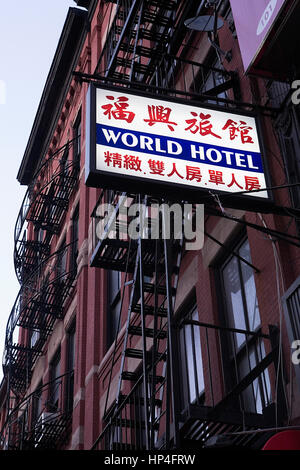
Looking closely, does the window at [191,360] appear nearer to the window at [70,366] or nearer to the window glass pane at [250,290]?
the window glass pane at [250,290]

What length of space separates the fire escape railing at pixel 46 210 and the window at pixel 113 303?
17.5ft

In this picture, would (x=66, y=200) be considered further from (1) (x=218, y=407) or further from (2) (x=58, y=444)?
(1) (x=218, y=407)

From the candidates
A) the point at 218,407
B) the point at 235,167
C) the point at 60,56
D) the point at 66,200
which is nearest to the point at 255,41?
the point at 235,167

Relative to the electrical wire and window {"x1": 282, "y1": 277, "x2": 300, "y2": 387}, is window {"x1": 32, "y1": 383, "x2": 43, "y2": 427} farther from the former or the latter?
window {"x1": 282, "y1": 277, "x2": 300, "y2": 387}

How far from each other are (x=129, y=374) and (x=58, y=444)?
20.6 ft

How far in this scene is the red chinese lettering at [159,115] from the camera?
9.89 m

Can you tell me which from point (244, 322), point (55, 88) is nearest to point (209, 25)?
point (244, 322)

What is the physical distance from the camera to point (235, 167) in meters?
9.75

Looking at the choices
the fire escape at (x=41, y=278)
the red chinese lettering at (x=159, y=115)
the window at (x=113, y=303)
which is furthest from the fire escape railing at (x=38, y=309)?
the red chinese lettering at (x=159, y=115)

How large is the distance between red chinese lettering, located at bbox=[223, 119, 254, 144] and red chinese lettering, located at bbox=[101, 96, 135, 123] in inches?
52.0

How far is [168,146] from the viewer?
382 inches

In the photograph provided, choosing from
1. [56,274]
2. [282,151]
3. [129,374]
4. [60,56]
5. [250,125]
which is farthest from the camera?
[60,56]

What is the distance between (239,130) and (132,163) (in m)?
1.77

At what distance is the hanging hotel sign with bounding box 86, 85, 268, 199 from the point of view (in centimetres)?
925
